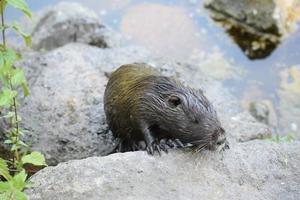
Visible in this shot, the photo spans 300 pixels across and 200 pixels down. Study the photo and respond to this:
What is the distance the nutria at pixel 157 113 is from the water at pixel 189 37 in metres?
3.46

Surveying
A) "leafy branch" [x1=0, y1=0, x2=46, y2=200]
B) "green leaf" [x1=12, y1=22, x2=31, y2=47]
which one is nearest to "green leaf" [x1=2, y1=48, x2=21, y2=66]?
"leafy branch" [x1=0, y1=0, x2=46, y2=200]

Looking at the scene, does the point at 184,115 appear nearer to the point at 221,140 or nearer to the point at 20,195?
the point at 221,140

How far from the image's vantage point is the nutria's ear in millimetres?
4906

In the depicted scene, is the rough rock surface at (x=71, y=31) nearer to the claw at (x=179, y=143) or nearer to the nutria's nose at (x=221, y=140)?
the claw at (x=179, y=143)

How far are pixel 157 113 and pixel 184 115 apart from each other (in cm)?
27

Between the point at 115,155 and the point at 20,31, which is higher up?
the point at 20,31

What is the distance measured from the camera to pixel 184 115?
15.9 feet

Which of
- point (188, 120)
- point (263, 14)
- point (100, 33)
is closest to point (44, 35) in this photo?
point (100, 33)

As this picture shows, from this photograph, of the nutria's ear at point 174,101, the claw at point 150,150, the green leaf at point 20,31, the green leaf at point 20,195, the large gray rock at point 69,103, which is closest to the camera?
the green leaf at point 20,195

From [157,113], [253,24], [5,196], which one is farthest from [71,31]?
[5,196]

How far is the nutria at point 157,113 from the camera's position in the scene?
475 cm

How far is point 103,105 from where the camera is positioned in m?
6.21

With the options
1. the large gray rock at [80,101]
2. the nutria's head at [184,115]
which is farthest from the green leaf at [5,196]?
the large gray rock at [80,101]

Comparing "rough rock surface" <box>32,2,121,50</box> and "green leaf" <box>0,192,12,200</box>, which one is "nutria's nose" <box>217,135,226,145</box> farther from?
"rough rock surface" <box>32,2,121,50</box>
